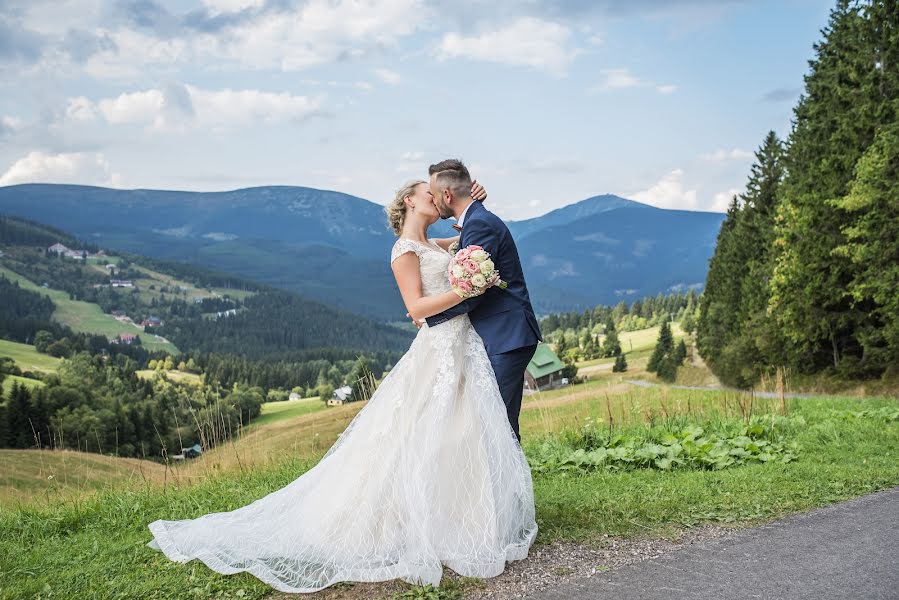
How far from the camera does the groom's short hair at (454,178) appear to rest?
573 cm

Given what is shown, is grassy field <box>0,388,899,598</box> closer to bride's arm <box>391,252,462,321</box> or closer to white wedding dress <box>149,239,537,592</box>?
white wedding dress <box>149,239,537,592</box>

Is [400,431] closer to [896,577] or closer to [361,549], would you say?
[361,549]

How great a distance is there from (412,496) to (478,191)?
2.44 meters

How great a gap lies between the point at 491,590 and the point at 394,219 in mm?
2978

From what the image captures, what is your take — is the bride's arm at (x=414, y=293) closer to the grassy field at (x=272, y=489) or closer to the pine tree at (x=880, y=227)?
the grassy field at (x=272, y=489)

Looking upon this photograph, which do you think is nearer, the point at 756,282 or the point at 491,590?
the point at 491,590

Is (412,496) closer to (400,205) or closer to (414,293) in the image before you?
(414,293)

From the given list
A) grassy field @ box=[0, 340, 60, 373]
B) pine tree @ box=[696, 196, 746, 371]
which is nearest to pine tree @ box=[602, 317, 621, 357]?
pine tree @ box=[696, 196, 746, 371]

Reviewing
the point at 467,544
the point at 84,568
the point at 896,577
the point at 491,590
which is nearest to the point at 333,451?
the point at 467,544

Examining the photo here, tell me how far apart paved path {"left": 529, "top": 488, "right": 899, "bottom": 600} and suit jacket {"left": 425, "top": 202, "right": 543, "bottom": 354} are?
1904 millimetres

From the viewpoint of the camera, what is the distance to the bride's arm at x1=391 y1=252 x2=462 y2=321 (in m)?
5.70

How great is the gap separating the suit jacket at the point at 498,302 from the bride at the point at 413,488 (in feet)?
0.48

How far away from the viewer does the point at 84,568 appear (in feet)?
19.8

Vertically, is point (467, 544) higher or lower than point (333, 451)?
lower
